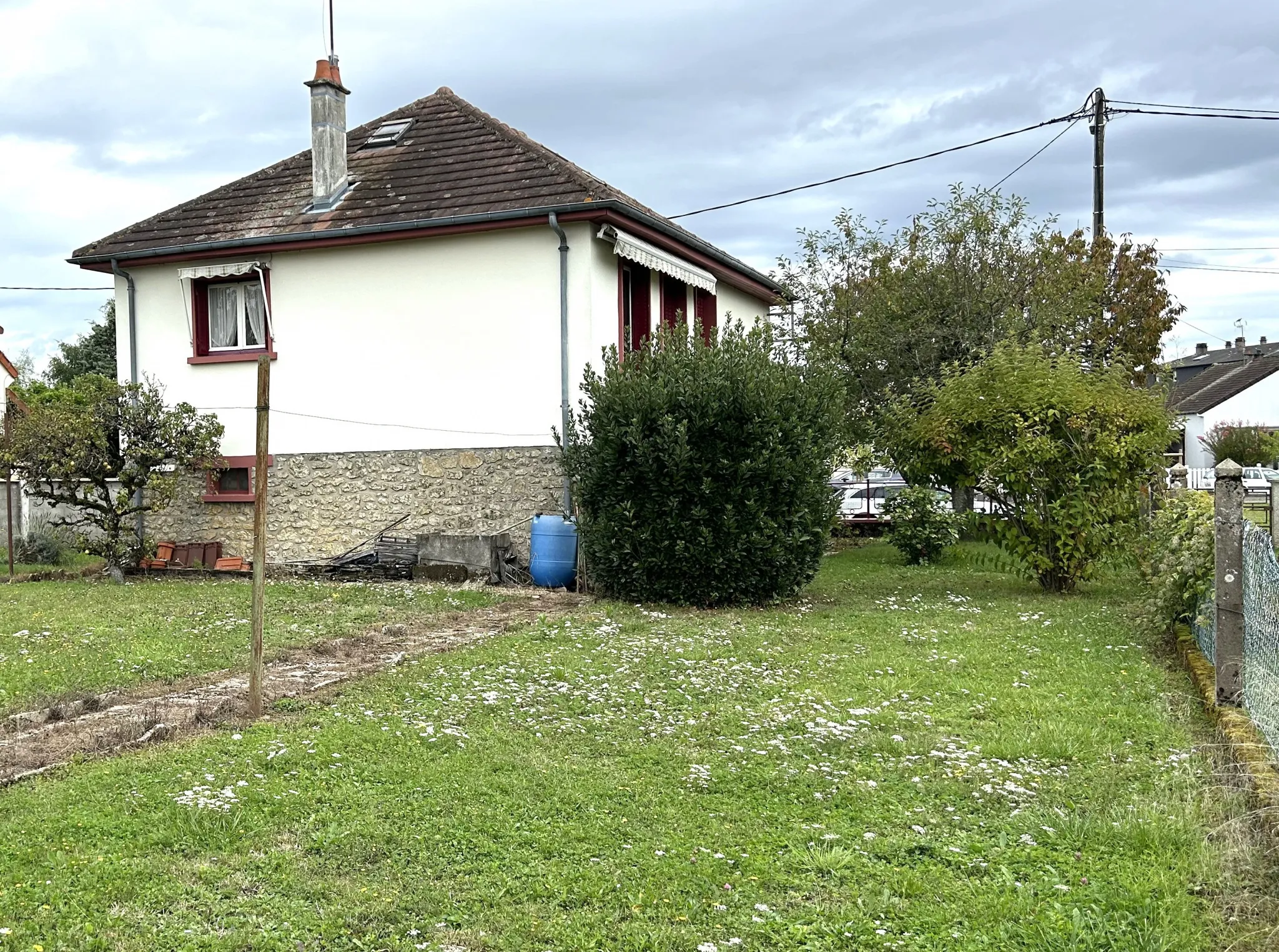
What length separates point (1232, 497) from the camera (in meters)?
6.81

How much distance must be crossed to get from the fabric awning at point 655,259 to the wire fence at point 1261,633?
9.34m

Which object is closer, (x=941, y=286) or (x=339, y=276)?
(x=339, y=276)

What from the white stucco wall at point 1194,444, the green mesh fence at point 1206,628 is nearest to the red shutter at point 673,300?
the green mesh fence at point 1206,628

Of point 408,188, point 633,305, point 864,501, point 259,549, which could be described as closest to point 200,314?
point 408,188

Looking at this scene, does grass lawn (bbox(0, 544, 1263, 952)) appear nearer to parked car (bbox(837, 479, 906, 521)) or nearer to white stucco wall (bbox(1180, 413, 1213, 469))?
parked car (bbox(837, 479, 906, 521))

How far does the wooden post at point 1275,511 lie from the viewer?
14547 millimetres

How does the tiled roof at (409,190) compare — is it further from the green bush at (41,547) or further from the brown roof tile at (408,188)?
the green bush at (41,547)

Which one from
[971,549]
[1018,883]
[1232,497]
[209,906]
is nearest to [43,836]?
[209,906]

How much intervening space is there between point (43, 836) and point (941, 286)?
1845cm

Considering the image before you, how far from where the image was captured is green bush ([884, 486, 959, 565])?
17.5 meters

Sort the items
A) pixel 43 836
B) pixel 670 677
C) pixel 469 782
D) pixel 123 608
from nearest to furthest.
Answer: pixel 43 836
pixel 469 782
pixel 670 677
pixel 123 608

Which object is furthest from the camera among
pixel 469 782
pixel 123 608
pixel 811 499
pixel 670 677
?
pixel 811 499

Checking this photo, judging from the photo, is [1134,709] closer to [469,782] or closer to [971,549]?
[469,782]

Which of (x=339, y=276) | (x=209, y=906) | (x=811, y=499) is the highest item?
(x=339, y=276)
